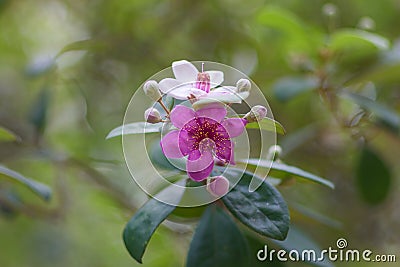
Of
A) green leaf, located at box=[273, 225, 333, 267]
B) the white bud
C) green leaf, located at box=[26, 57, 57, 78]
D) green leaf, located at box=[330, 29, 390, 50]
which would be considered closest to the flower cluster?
the white bud

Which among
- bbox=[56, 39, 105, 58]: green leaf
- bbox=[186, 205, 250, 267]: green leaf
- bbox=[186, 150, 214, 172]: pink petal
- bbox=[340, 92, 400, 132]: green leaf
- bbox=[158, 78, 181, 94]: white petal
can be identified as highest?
bbox=[158, 78, 181, 94]: white petal

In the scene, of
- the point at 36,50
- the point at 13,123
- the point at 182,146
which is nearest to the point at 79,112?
the point at 13,123

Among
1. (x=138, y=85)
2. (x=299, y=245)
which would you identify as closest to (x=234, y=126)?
(x=299, y=245)

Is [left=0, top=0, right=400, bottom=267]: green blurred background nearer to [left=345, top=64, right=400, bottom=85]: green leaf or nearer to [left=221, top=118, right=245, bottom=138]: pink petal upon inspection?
[left=345, top=64, right=400, bottom=85]: green leaf

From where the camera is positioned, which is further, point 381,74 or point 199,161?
point 381,74

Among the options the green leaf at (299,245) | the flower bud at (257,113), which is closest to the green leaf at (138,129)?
the flower bud at (257,113)

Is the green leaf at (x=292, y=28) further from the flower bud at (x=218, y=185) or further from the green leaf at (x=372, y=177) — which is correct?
the flower bud at (x=218, y=185)

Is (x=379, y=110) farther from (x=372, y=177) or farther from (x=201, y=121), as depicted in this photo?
(x=201, y=121)
